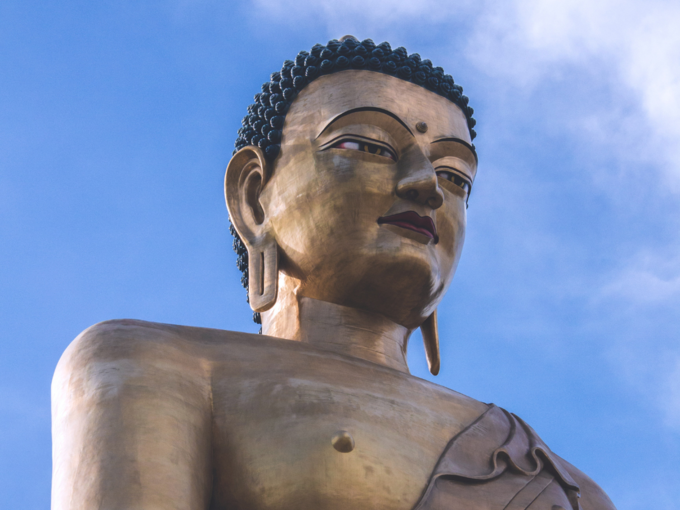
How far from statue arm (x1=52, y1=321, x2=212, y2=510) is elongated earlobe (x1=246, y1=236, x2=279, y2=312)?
3.51 feet

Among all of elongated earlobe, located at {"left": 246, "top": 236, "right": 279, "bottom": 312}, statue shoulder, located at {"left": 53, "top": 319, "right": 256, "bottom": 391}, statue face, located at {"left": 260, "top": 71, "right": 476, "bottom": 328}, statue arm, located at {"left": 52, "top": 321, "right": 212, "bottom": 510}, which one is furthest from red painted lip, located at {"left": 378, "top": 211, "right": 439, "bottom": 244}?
statue arm, located at {"left": 52, "top": 321, "right": 212, "bottom": 510}

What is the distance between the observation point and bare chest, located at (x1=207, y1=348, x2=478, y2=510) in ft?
18.2

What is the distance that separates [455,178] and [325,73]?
1.24m

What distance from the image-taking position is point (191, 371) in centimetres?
594

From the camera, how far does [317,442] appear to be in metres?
5.64

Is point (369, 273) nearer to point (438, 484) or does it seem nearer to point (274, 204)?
point (274, 204)

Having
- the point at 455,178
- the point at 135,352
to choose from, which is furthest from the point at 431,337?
the point at 135,352

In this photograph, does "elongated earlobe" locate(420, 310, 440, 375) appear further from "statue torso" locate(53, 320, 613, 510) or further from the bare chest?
the bare chest

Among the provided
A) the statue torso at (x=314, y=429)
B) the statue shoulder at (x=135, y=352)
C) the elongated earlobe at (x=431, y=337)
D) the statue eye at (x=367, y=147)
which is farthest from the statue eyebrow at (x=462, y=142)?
the statue shoulder at (x=135, y=352)

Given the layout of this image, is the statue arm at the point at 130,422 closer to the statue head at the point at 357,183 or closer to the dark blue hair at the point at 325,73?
the statue head at the point at 357,183

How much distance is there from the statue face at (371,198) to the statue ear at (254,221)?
10 centimetres

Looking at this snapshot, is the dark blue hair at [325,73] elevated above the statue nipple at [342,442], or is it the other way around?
the dark blue hair at [325,73]

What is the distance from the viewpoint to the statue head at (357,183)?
22.7ft

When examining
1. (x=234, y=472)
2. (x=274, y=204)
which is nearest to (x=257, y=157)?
(x=274, y=204)
